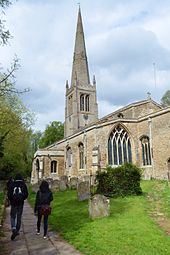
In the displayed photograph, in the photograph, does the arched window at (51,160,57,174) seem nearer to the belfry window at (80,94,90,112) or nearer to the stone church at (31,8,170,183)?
the stone church at (31,8,170,183)

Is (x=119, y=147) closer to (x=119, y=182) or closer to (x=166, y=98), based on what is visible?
(x=119, y=182)

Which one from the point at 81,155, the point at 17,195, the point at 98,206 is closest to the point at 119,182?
the point at 98,206

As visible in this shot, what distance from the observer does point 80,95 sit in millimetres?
48875

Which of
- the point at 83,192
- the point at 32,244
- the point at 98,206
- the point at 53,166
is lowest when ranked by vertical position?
the point at 32,244

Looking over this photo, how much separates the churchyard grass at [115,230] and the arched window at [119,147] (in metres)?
14.8

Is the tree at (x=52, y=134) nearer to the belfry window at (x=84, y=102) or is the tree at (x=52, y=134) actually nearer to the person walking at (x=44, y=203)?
the belfry window at (x=84, y=102)

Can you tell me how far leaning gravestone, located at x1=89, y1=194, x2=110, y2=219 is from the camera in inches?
354

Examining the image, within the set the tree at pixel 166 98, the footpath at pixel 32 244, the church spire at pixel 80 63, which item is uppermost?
the church spire at pixel 80 63

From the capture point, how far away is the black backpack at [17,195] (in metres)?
7.07

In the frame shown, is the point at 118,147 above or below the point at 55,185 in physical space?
above

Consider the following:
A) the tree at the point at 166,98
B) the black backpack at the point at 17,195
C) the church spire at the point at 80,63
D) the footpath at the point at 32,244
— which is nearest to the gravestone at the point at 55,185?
the footpath at the point at 32,244

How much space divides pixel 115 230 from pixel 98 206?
68.9 inches

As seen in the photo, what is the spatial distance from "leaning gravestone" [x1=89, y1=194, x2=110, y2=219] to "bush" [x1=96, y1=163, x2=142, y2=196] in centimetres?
539

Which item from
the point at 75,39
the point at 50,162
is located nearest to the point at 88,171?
the point at 50,162
